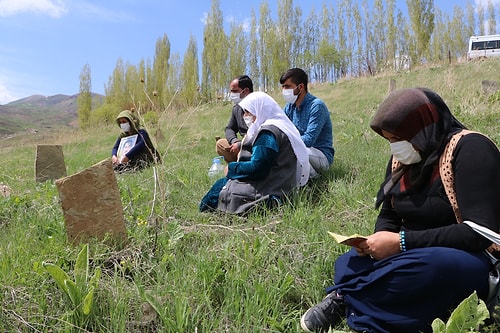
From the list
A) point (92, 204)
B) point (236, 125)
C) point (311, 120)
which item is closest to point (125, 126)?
point (236, 125)

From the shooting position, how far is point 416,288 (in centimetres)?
159

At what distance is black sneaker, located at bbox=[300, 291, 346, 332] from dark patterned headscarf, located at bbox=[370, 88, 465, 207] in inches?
25.5

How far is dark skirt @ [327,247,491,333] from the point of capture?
1.56 meters

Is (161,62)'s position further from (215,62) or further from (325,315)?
(325,315)

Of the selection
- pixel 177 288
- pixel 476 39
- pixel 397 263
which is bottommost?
pixel 177 288

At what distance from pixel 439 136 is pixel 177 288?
4.46ft

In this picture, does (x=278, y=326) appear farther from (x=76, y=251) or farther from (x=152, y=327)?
(x=76, y=251)

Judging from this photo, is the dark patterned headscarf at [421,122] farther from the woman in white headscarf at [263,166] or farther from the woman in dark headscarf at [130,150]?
the woman in dark headscarf at [130,150]

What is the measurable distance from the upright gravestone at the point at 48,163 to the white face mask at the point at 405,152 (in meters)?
4.46

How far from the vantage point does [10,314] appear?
1.71 m

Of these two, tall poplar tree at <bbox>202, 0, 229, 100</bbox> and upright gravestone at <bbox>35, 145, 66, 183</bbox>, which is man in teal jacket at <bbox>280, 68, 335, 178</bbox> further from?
tall poplar tree at <bbox>202, 0, 229, 100</bbox>

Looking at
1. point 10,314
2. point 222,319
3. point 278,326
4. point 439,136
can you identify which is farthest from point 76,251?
point 439,136

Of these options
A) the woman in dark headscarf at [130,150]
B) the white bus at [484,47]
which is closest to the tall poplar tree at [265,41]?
the white bus at [484,47]

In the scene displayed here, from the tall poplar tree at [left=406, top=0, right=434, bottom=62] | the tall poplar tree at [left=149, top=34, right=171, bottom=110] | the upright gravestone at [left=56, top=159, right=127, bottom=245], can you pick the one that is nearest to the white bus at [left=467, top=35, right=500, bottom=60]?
the tall poplar tree at [left=406, top=0, right=434, bottom=62]
